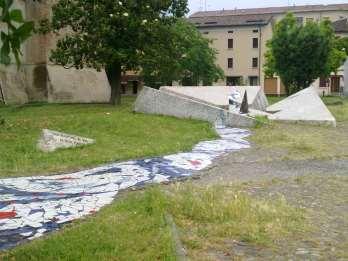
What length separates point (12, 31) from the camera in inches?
105

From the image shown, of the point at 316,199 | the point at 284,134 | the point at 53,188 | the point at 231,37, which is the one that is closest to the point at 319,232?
the point at 316,199

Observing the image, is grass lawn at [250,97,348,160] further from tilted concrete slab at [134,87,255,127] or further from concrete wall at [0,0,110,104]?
concrete wall at [0,0,110,104]

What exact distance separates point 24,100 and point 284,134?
1560 cm

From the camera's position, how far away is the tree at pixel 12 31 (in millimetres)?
2627

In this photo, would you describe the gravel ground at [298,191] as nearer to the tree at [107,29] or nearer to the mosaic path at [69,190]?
the mosaic path at [69,190]

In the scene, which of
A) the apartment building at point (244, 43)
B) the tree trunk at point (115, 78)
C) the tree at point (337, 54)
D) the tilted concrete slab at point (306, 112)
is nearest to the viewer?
the tilted concrete slab at point (306, 112)

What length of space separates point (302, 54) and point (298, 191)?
2902cm

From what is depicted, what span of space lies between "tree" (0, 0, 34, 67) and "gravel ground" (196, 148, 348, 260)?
2687mm

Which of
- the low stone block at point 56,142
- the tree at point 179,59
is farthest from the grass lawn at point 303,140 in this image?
the tree at point 179,59

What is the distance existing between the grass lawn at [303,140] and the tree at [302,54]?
699 inches

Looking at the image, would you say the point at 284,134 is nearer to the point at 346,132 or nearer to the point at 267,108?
the point at 346,132

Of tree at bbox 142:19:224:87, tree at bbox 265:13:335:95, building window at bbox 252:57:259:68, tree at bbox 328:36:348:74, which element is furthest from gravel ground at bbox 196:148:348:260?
building window at bbox 252:57:259:68

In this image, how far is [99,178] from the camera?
8594 millimetres

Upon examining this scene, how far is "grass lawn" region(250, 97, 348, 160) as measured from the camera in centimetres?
1145
